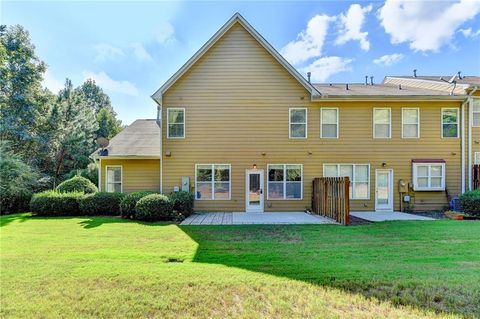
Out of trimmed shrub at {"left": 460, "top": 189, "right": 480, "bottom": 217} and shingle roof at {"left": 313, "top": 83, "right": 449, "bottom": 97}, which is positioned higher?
shingle roof at {"left": 313, "top": 83, "right": 449, "bottom": 97}

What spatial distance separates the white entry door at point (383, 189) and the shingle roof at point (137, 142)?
432 inches

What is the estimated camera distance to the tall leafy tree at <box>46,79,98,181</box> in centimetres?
2292

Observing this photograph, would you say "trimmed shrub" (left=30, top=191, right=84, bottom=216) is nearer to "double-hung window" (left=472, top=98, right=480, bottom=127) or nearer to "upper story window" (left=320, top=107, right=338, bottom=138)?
"upper story window" (left=320, top=107, right=338, bottom=138)

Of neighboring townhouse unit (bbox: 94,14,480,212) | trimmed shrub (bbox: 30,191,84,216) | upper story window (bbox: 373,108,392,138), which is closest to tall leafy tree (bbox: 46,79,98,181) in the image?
trimmed shrub (bbox: 30,191,84,216)

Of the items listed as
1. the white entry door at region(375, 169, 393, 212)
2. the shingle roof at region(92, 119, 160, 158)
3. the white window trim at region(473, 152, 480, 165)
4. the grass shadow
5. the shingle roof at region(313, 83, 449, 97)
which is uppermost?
the shingle roof at region(313, 83, 449, 97)

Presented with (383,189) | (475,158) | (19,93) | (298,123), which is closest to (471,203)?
(383,189)

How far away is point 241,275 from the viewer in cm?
458

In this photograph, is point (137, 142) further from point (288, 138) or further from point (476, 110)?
point (476, 110)

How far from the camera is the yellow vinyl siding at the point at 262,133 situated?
13.5 metres

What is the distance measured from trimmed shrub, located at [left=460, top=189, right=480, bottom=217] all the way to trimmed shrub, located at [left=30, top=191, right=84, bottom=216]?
16.7 metres

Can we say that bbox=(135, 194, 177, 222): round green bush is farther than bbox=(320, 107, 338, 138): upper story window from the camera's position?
No

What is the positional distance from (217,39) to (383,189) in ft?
36.0

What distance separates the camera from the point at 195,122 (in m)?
13.5

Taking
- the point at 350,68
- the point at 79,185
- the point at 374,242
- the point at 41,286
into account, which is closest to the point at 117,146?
the point at 79,185
